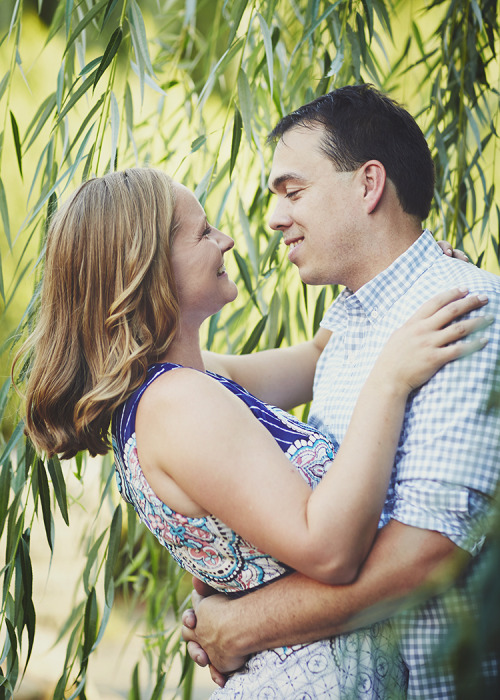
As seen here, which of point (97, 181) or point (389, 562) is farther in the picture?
point (97, 181)

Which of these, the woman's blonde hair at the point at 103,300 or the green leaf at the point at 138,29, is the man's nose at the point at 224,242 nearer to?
the woman's blonde hair at the point at 103,300

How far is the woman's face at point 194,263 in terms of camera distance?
1.22 m

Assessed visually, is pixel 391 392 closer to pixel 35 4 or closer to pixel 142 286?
pixel 142 286

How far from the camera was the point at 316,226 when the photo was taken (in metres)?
1.39

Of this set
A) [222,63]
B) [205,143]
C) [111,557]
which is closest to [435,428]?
[111,557]

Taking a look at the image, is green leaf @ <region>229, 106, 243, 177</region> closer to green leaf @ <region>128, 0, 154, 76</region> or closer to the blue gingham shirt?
green leaf @ <region>128, 0, 154, 76</region>

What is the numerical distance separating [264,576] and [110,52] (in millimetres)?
936

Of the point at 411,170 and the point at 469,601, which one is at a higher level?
the point at 411,170

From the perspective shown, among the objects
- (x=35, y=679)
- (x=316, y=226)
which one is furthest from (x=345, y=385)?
(x=35, y=679)

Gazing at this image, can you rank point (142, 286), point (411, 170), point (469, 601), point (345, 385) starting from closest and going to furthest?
point (469, 601) → point (142, 286) → point (345, 385) → point (411, 170)

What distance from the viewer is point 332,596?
1008 millimetres

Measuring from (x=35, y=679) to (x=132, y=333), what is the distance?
253cm

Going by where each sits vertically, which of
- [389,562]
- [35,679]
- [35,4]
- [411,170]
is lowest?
[35,679]

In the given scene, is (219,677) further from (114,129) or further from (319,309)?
(114,129)
